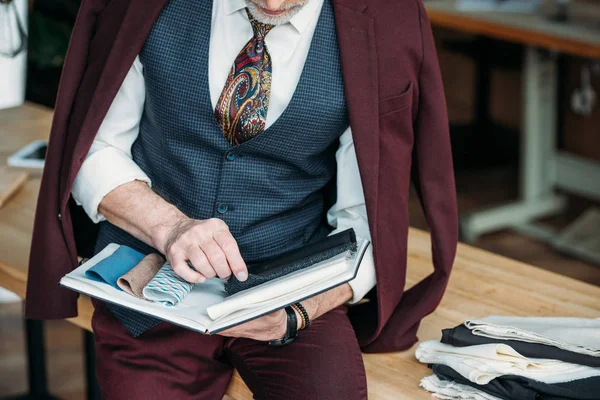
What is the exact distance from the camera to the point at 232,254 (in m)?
1.51

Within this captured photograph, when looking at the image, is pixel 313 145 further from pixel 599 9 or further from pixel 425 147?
pixel 599 9

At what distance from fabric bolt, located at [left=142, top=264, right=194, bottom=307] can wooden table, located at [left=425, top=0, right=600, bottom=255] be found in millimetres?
2609

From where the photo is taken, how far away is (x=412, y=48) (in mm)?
1686

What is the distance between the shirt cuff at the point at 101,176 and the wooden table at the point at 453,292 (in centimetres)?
33

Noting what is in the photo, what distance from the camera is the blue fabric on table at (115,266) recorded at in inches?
59.4

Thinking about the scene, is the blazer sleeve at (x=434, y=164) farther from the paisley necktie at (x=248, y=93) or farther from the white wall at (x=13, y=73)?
the white wall at (x=13, y=73)

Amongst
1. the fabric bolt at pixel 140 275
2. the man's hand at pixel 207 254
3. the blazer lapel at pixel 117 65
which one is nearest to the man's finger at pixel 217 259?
the man's hand at pixel 207 254

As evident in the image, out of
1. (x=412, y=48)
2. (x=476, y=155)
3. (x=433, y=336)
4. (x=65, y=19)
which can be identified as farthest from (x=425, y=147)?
(x=476, y=155)

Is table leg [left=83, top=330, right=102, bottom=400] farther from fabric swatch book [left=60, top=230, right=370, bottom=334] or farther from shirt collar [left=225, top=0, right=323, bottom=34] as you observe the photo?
shirt collar [left=225, top=0, right=323, bottom=34]

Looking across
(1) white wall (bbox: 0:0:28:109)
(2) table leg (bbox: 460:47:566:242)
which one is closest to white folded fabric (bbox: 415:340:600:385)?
(1) white wall (bbox: 0:0:28:109)

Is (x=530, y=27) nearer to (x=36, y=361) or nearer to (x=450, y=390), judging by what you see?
(x=36, y=361)

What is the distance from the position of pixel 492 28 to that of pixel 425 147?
7.52 ft

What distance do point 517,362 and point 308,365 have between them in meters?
0.36

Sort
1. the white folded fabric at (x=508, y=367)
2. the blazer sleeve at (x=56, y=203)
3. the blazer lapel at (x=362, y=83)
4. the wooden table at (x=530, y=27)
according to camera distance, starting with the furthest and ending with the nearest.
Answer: the wooden table at (x=530, y=27) → the blazer sleeve at (x=56, y=203) → the blazer lapel at (x=362, y=83) → the white folded fabric at (x=508, y=367)
